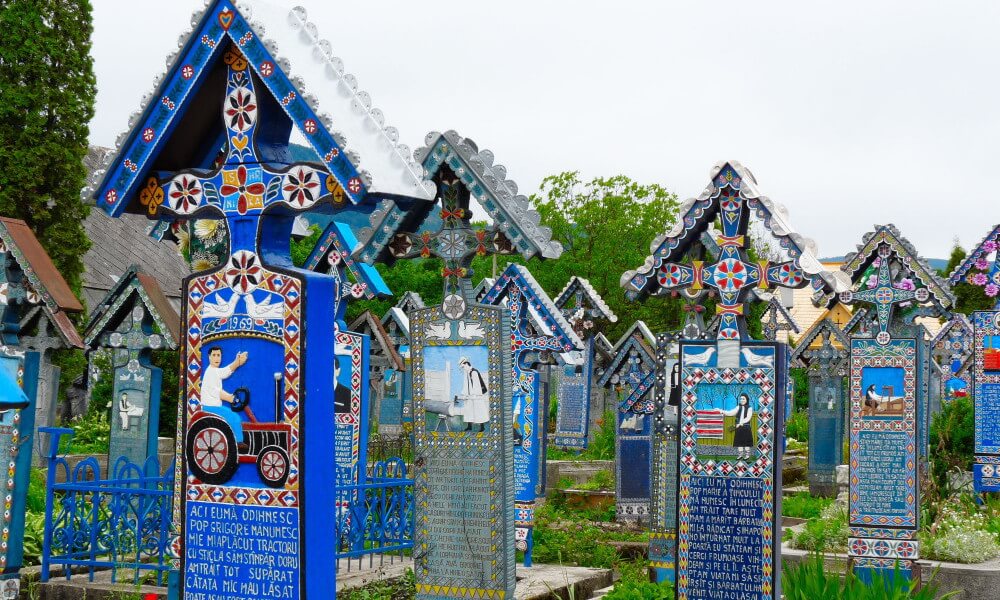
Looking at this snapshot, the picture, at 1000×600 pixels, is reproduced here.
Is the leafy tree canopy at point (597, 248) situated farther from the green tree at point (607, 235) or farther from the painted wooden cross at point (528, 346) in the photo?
the painted wooden cross at point (528, 346)

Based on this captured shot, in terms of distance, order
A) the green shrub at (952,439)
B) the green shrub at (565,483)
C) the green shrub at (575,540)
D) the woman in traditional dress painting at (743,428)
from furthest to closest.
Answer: the green shrub at (565,483), the green shrub at (952,439), the green shrub at (575,540), the woman in traditional dress painting at (743,428)

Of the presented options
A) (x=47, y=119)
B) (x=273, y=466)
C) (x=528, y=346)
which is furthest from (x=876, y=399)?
(x=47, y=119)

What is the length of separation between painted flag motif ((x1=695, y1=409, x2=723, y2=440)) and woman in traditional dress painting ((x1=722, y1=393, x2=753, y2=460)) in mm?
122

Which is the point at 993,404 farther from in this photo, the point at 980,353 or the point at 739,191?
the point at 739,191

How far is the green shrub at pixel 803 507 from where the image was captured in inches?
659

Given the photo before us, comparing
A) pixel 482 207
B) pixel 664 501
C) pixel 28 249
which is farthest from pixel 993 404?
pixel 28 249

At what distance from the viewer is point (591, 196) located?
122ft

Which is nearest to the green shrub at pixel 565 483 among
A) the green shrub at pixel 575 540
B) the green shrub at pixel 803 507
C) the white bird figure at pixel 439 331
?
the green shrub at pixel 575 540

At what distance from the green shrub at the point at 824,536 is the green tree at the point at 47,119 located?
1253cm

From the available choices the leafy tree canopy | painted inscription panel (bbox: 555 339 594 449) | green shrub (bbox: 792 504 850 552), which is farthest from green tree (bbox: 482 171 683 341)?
green shrub (bbox: 792 504 850 552)

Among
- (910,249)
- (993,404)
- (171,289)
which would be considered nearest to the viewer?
(910,249)

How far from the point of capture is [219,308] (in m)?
6.54

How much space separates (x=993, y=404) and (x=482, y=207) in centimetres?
998

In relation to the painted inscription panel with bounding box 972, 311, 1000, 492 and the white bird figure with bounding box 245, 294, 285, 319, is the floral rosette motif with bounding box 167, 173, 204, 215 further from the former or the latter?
the painted inscription panel with bounding box 972, 311, 1000, 492
